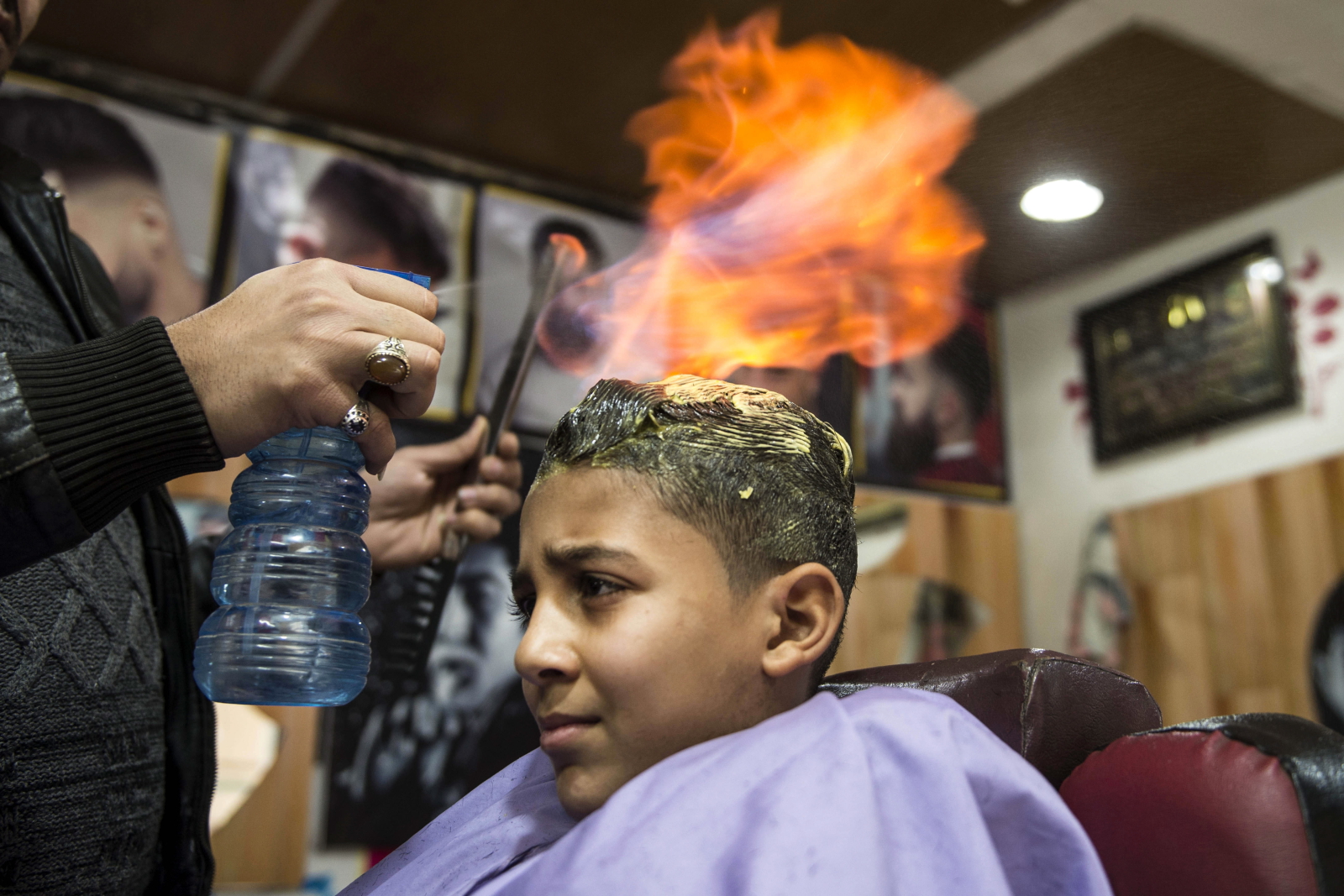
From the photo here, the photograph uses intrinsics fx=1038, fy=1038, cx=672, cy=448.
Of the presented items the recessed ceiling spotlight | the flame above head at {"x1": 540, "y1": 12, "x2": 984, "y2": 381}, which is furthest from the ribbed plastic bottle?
the recessed ceiling spotlight

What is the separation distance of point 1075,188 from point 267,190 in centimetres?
266

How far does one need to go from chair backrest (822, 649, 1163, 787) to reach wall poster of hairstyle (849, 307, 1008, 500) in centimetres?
323

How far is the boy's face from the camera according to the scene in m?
1.10

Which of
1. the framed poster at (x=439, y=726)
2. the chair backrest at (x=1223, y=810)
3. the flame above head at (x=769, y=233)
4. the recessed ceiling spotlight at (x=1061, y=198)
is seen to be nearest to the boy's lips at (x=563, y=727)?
the chair backrest at (x=1223, y=810)

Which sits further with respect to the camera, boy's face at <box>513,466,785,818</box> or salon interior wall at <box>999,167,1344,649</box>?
salon interior wall at <box>999,167,1344,649</box>

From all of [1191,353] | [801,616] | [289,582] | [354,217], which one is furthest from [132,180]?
[1191,353]

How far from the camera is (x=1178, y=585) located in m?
4.03

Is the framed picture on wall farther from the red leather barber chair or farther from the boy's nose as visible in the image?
the boy's nose

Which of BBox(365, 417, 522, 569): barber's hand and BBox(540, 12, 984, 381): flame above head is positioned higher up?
BBox(540, 12, 984, 381): flame above head

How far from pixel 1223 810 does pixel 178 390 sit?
101 centimetres

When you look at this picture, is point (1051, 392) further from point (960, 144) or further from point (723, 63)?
point (723, 63)

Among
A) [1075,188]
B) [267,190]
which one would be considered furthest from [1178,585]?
[267,190]

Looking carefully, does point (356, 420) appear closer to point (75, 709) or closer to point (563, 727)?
point (563, 727)

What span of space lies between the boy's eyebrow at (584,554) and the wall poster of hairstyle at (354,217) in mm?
2422
